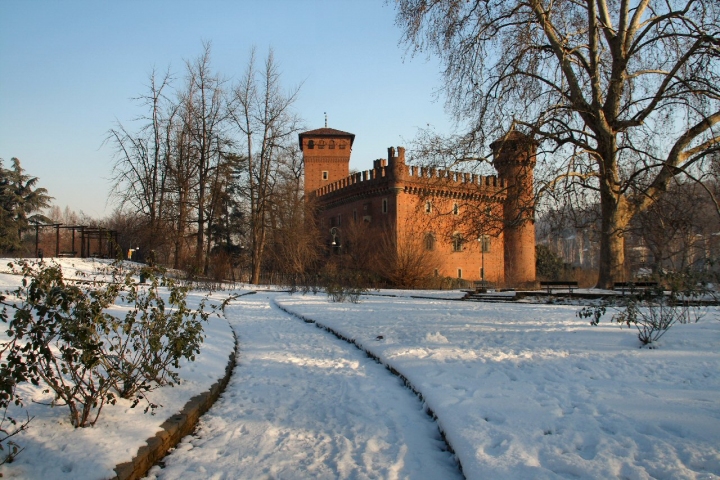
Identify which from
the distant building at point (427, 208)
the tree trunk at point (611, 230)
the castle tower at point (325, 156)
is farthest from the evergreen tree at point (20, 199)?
the tree trunk at point (611, 230)

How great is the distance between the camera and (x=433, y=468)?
3.72 m

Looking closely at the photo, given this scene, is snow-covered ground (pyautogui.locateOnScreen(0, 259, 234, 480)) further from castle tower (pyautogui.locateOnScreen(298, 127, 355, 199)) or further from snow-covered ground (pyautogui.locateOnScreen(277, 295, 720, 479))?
castle tower (pyautogui.locateOnScreen(298, 127, 355, 199))

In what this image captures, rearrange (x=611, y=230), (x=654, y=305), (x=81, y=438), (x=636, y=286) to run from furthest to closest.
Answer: (x=611, y=230) → (x=636, y=286) → (x=654, y=305) → (x=81, y=438)

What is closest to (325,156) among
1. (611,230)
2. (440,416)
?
(611,230)

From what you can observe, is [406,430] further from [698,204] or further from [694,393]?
[698,204]

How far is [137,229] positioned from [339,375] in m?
27.6

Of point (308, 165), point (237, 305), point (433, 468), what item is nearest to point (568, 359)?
point (433, 468)

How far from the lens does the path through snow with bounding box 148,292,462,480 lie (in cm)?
370

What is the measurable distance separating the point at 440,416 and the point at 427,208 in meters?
16.9

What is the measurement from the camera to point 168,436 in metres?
3.96

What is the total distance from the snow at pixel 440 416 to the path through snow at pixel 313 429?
0.02 metres

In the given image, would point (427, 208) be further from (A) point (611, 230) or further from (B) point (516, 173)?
(A) point (611, 230)

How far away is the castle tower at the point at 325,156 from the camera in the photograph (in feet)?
190

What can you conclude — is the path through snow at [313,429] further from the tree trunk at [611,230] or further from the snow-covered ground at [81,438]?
the tree trunk at [611,230]
